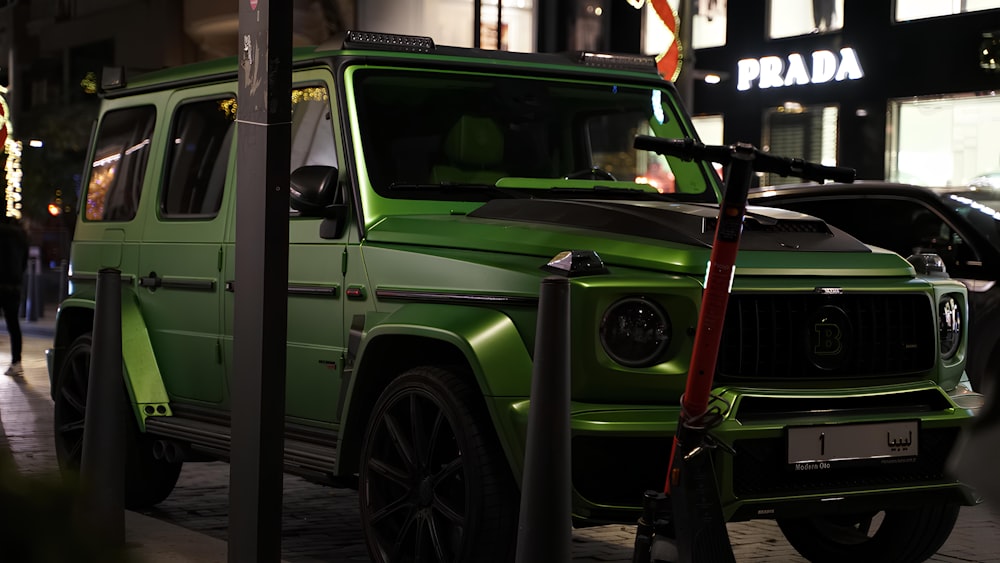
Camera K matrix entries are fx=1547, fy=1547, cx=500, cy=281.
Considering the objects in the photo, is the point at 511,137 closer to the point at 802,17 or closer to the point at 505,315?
the point at 505,315

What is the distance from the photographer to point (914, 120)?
2469 cm

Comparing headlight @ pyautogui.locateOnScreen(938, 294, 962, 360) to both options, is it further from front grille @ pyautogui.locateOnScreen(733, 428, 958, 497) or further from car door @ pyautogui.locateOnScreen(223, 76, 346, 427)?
car door @ pyautogui.locateOnScreen(223, 76, 346, 427)

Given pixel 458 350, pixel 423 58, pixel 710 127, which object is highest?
pixel 710 127

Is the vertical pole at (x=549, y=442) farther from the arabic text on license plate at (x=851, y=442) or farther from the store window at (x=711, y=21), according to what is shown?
the store window at (x=711, y=21)

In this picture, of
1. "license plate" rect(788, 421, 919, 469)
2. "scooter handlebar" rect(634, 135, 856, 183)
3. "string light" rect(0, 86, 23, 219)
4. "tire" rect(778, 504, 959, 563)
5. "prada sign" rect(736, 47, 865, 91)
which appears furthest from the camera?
"string light" rect(0, 86, 23, 219)

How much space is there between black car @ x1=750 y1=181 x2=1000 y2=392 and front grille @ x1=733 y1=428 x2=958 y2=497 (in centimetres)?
484

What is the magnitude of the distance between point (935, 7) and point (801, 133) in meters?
3.26

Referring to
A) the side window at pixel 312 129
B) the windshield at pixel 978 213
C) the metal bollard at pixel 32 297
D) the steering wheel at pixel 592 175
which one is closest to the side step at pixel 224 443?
the side window at pixel 312 129

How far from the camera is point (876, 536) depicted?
579 centimetres

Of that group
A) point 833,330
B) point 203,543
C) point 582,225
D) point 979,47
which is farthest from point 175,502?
point 979,47

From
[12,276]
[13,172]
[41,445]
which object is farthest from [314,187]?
[13,172]

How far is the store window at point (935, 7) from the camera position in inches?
928

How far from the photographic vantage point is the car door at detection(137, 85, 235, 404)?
6.54 metres

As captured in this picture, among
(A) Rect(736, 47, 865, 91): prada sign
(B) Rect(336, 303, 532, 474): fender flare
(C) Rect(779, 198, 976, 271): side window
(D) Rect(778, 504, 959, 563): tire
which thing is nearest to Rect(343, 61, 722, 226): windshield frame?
(B) Rect(336, 303, 532, 474): fender flare
